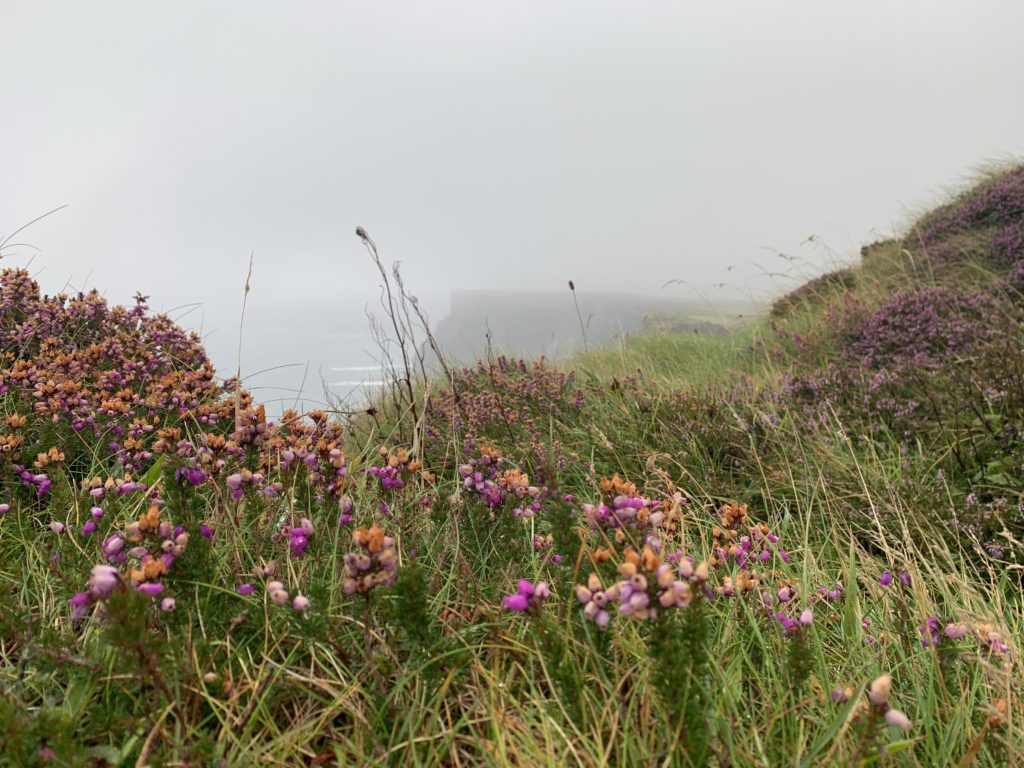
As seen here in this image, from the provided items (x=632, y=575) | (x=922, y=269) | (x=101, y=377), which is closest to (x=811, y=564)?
(x=632, y=575)

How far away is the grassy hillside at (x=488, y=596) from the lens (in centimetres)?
132

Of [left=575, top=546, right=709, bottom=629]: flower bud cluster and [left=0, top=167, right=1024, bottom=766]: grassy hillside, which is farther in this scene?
[left=0, top=167, right=1024, bottom=766]: grassy hillside

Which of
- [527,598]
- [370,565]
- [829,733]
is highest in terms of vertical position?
[370,565]

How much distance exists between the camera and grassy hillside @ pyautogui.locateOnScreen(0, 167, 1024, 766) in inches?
51.8

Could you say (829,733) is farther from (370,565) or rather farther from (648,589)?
(370,565)

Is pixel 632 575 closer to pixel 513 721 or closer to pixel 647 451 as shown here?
pixel 513 721

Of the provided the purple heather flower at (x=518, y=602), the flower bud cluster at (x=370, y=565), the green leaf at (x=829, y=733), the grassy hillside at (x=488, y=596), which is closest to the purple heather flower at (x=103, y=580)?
the grassy hillside at (x=488, y=596)

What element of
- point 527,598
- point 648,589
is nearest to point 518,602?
point 527,598

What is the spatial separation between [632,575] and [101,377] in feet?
13.1

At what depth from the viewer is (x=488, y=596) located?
2033mm

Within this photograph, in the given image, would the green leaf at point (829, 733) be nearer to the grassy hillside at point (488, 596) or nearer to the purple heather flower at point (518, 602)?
the grassy hillside at point (488, 596)

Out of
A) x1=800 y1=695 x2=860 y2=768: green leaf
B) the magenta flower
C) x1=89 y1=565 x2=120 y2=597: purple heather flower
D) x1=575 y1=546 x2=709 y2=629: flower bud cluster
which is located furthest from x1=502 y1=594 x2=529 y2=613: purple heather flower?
x1=89 y1=565 x2=120 y2=597: purple heather flower

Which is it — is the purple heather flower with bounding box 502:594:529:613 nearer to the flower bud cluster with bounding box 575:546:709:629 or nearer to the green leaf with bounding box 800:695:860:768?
the flower bud cluster with bounding box 575:546:709:629

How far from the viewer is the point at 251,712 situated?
5.06 ft
